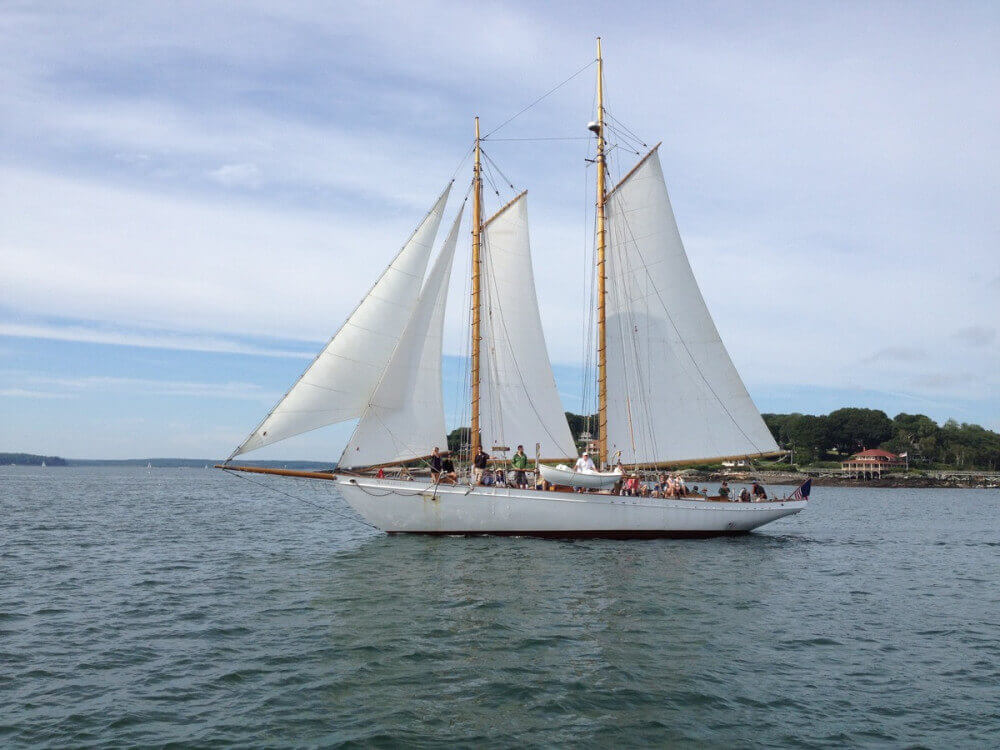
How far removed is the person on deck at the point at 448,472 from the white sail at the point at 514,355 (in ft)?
11.5

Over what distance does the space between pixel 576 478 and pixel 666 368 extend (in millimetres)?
8695

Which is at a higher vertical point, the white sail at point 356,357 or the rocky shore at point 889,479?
the white sail at point 356,357

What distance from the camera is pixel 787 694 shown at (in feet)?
41.9

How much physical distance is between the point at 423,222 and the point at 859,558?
23.6m

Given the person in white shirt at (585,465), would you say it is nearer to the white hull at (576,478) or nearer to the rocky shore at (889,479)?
the white hull at (576,478)

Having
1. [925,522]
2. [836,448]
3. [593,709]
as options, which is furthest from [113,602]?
[836,448]

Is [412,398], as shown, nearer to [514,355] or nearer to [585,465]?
[514,355]

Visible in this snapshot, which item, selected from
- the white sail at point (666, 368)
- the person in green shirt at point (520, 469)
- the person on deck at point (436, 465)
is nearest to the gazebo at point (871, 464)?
the white sail at point (666, 368)

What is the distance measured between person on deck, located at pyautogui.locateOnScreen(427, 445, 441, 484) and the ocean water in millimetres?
2688

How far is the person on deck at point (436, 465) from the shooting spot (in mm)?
30625

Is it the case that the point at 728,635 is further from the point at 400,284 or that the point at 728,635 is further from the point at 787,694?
the point at 400,284

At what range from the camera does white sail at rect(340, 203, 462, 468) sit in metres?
30.2

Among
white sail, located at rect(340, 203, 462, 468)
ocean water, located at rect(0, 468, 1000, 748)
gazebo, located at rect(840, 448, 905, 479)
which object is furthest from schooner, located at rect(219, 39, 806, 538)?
gazebo, located at rect(840, 448, 905, 479)

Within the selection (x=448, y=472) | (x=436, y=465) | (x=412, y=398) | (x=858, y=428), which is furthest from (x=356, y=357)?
(x=858, y=428)
